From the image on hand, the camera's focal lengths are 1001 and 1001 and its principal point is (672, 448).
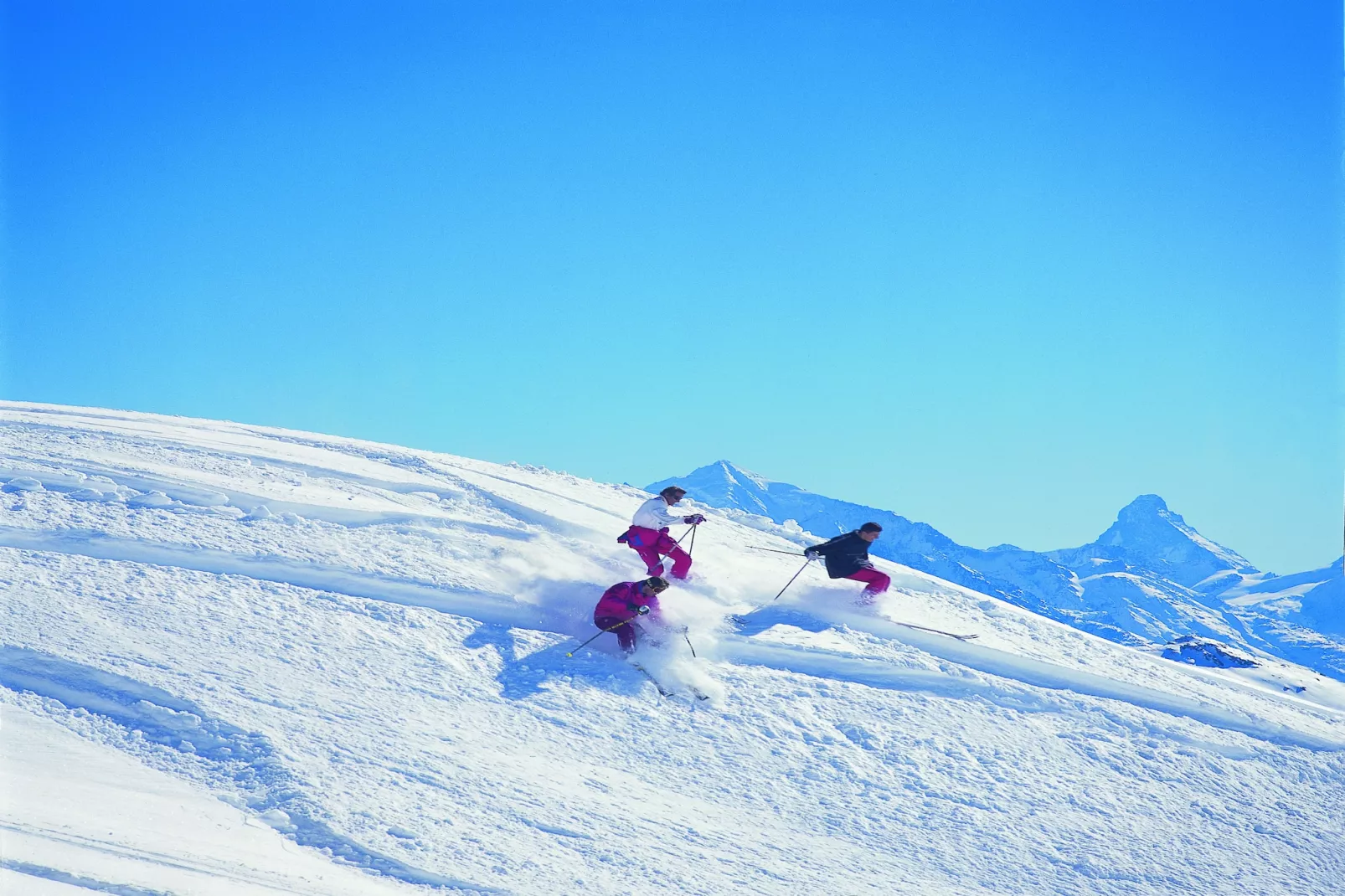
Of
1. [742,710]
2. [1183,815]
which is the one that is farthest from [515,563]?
[1183,815]

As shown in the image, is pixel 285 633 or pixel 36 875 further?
pixel 285 633

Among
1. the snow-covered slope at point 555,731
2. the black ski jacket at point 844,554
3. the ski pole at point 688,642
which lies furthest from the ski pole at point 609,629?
the black ski jacket at point 844,554

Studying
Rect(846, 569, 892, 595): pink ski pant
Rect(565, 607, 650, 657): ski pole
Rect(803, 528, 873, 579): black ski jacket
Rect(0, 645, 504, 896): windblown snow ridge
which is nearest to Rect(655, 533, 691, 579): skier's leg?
Rect(803, 528, 873, 579): black ski jacket

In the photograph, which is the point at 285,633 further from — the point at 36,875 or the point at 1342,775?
the point at 1342,775

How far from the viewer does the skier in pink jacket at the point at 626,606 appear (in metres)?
10.2

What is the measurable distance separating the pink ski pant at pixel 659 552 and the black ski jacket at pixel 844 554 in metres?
1.59

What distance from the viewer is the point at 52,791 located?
23.4 ft

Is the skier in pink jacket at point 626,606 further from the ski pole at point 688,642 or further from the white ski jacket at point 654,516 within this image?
the white ski jacket at point 654,516

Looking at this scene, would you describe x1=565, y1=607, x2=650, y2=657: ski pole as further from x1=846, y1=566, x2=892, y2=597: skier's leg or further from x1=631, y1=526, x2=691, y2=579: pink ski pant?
x1=846, y1=566, x2=892, y2=597: skier's leg

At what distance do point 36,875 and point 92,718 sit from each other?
2.34 meters

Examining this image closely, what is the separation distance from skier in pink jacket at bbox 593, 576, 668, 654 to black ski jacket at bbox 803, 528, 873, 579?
8.91 ft

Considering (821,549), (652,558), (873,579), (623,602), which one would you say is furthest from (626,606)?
(873,579)

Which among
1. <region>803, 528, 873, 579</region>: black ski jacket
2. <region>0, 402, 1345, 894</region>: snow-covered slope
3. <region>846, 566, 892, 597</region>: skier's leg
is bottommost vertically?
<region>0, 402, 1345, 894</region>: snow-covered slope

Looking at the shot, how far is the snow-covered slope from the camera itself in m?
7.21
